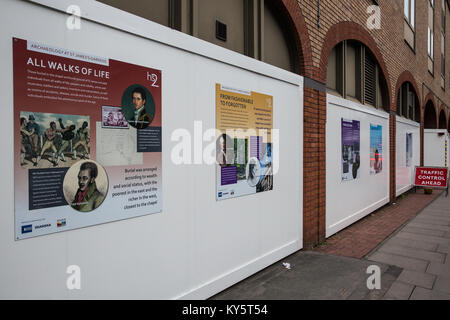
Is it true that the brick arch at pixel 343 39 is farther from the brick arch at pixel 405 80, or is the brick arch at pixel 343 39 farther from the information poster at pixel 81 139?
the information poster at pixel 81 139

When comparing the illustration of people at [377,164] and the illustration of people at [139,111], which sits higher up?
the illustration of people at [139,111]

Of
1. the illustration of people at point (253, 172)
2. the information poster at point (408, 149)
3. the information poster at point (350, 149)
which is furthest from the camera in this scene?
the information poster at point (408, 149)

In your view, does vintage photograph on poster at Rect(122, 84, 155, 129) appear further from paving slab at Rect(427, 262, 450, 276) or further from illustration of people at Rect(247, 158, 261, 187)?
paving slab at Rect(427, 262, 450, 276)

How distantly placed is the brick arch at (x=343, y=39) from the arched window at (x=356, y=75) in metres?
0.15

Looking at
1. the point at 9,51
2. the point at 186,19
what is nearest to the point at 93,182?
the point at 9,51

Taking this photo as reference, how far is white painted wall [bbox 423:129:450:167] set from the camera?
15.5m

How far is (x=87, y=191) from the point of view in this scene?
2.44m

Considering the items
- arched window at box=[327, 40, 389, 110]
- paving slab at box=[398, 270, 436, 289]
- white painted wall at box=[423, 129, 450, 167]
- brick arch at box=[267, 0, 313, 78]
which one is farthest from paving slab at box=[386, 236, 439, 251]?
white painted wall at box=[423, 129, 450, 167]

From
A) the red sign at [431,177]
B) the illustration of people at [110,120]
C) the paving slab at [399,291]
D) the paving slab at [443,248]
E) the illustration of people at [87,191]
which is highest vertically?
the illustration of people at [110,120]

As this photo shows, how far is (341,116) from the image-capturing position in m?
6.61

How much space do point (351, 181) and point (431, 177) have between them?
6.25 meters

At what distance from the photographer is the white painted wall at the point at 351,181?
6.19m

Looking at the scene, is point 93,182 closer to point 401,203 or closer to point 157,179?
point 157,179

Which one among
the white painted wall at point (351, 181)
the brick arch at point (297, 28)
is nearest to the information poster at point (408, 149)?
the white painted wall at point (351, 181)
